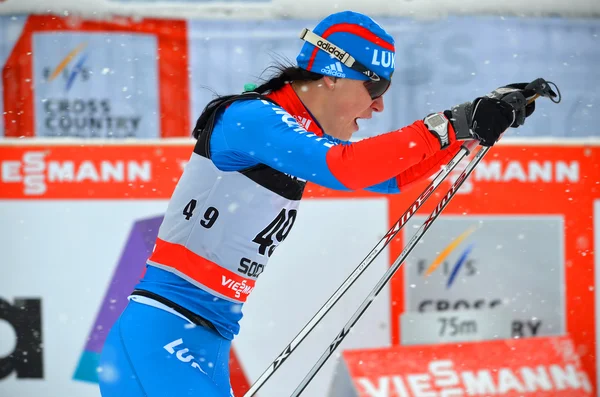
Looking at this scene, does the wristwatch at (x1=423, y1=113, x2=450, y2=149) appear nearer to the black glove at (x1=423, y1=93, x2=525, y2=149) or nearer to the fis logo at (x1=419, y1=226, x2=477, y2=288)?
the black glove at (x1=423, y1=93, x2=525, y2=149)

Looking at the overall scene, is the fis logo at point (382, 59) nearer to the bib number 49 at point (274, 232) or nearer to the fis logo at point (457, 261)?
the bib number 49 at point (274, 232)

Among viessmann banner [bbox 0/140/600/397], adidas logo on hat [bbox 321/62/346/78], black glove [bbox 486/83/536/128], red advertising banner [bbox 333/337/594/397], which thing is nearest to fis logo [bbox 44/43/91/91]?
viessmann banner [bbox 0/140/600/397]

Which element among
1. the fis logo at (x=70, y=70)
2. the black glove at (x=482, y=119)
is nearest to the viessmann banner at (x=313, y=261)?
the fis logo at (x=70, y=70)

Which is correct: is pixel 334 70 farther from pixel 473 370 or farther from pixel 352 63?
pixel 473 370

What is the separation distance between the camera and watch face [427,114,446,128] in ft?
6.48

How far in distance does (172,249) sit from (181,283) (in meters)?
0.10

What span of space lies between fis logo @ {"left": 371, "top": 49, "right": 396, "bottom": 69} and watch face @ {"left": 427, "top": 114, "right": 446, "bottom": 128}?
0.35 metres

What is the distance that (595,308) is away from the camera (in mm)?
3816

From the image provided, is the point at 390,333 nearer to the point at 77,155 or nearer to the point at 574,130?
the point at 574,130

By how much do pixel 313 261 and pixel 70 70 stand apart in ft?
5.31

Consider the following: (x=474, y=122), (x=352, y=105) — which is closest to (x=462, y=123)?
(x=474, y=122)

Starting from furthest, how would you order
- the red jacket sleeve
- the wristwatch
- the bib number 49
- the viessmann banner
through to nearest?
the viessmann banner < the bib number 49 < the wristwatch < the red jacket sleeve

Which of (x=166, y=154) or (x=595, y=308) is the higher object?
(x=166, y=154)

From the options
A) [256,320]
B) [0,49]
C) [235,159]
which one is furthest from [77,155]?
[235,159]
